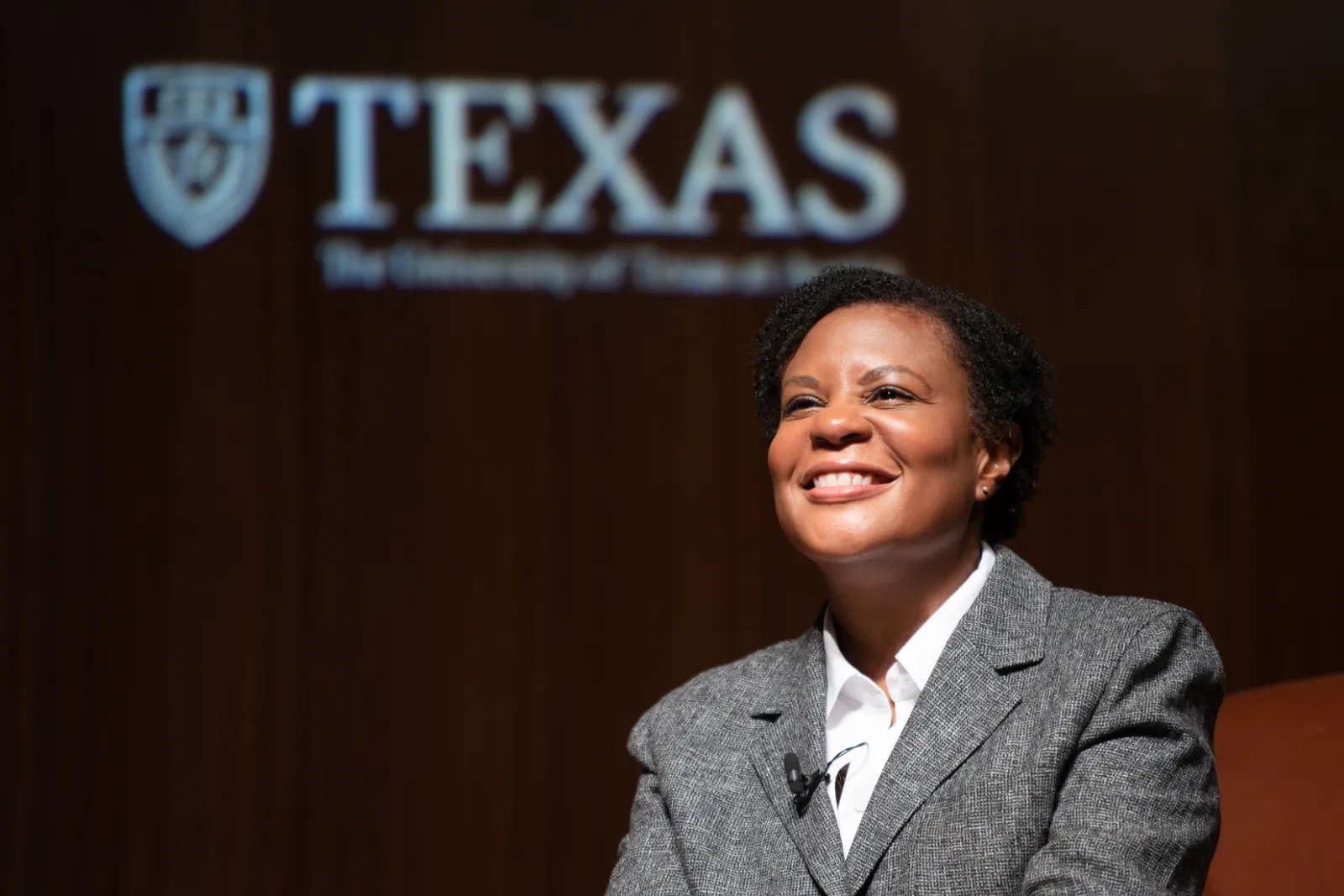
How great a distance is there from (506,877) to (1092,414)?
1.48m

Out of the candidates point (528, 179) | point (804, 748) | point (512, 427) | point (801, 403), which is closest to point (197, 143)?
point (528, 179)

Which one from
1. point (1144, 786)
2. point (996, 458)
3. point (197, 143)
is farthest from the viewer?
point (197, 143)

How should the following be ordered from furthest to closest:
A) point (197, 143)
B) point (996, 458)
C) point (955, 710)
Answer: point (197, 143), point (996, 458), point (955, 710)

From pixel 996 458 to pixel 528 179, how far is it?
4.83 feet

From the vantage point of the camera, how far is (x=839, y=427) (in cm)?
168

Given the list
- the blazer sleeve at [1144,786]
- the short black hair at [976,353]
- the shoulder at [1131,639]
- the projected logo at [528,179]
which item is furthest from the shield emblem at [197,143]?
the blazer sleeve at [1144,786]

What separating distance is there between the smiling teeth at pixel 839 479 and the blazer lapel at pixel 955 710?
191 mm

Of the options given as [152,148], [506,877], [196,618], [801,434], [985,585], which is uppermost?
[152,148]

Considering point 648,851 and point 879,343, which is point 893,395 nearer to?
point 879,343

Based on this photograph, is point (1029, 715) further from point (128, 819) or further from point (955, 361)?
point (128, 819)

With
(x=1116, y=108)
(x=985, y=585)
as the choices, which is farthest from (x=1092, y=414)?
(x=985, y=585)

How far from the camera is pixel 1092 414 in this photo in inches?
121

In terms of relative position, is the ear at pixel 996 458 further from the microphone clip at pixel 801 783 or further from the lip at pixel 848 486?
the microphone clip at pixel 801 783

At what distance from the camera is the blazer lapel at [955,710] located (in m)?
1.54
